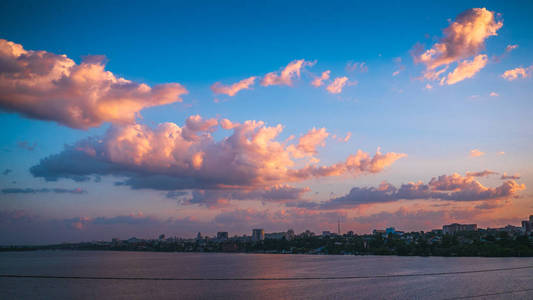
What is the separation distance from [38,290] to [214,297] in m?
33.5

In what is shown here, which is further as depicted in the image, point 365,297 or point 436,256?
point 436,256

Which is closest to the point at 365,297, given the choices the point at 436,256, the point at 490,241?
the point at 436,256

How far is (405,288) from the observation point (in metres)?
67.6

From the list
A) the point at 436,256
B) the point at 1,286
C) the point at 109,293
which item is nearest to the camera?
the point at 109,293

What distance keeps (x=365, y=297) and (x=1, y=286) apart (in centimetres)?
6642

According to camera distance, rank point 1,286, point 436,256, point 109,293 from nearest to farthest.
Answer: point 109,293, point 1,286, point 436,256

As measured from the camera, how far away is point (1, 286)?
2975 inches

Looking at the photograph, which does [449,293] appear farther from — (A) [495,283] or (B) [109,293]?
(B) [109,293]

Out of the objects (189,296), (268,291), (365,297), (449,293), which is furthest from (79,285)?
(449,293)

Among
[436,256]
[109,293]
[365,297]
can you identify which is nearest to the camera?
[365,297]

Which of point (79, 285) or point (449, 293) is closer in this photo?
point (449, 293)

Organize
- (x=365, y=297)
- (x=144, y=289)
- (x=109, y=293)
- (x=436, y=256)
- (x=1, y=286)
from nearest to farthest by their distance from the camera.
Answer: (x=365, y=297), (x=109, y=293), (x=144, y=289), (x=1, y=286), (x=436, y=256)

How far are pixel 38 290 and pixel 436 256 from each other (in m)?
162

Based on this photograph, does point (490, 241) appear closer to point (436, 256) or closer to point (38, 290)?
point (436, 256)
